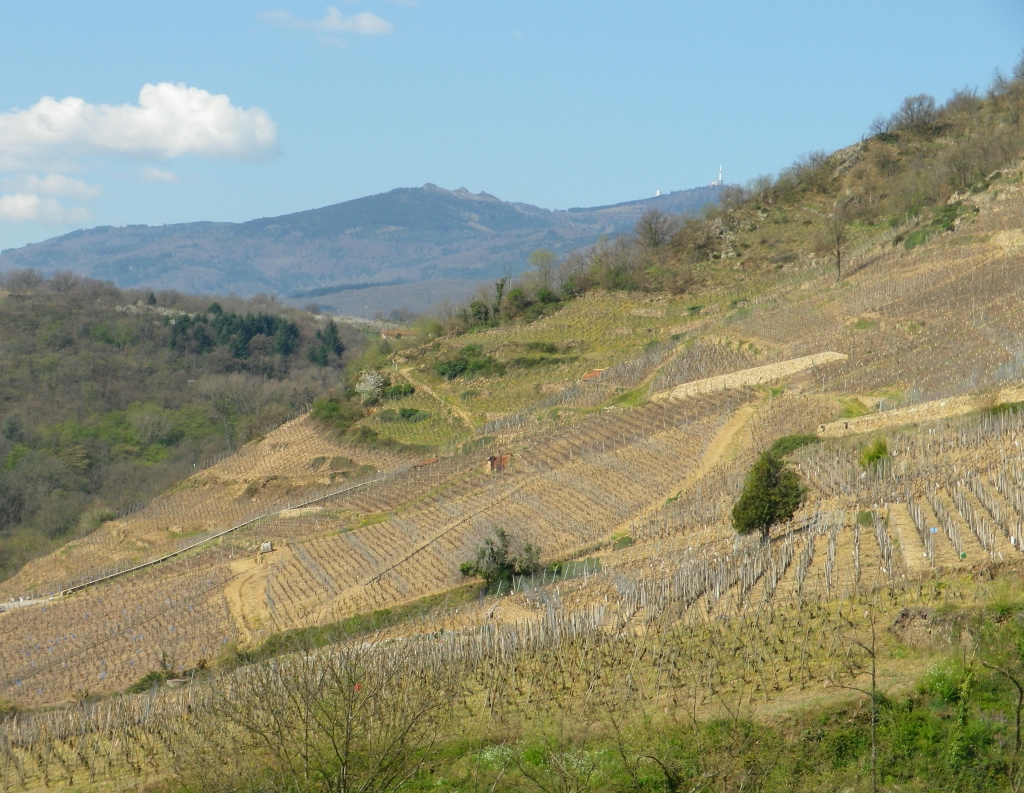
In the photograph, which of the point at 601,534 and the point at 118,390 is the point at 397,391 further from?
the point at 118,390

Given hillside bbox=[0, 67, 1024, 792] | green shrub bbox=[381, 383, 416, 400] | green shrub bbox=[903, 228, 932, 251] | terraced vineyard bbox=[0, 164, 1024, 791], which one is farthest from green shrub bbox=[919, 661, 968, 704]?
green shrub bbox=[381, 383, 416, 400]

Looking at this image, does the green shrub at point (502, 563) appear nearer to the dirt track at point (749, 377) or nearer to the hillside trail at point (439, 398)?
the dirt track at point (749, 377)

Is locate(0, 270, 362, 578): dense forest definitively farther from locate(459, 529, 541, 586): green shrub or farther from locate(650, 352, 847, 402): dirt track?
locate(459, 529, 541, 586): green shrub

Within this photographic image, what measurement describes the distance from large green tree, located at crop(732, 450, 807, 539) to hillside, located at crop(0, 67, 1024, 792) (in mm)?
464

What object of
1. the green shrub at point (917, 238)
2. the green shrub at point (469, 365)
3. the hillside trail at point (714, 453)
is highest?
the green shrub at point (917, 238)

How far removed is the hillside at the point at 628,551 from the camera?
36.0 feet

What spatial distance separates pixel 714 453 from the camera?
99.6ft

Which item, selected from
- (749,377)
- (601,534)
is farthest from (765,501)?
(749,377)

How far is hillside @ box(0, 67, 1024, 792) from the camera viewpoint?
1098 centimetres

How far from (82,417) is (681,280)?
Result: 138ft

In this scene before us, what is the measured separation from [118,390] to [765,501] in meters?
68.8

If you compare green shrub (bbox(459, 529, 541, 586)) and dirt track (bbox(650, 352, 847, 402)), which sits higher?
dirt track (bbox(650, 352, 847, 402))

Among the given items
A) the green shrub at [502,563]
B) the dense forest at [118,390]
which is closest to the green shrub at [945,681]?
the green shrub at [502,563]

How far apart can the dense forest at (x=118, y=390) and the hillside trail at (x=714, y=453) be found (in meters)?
31.3
